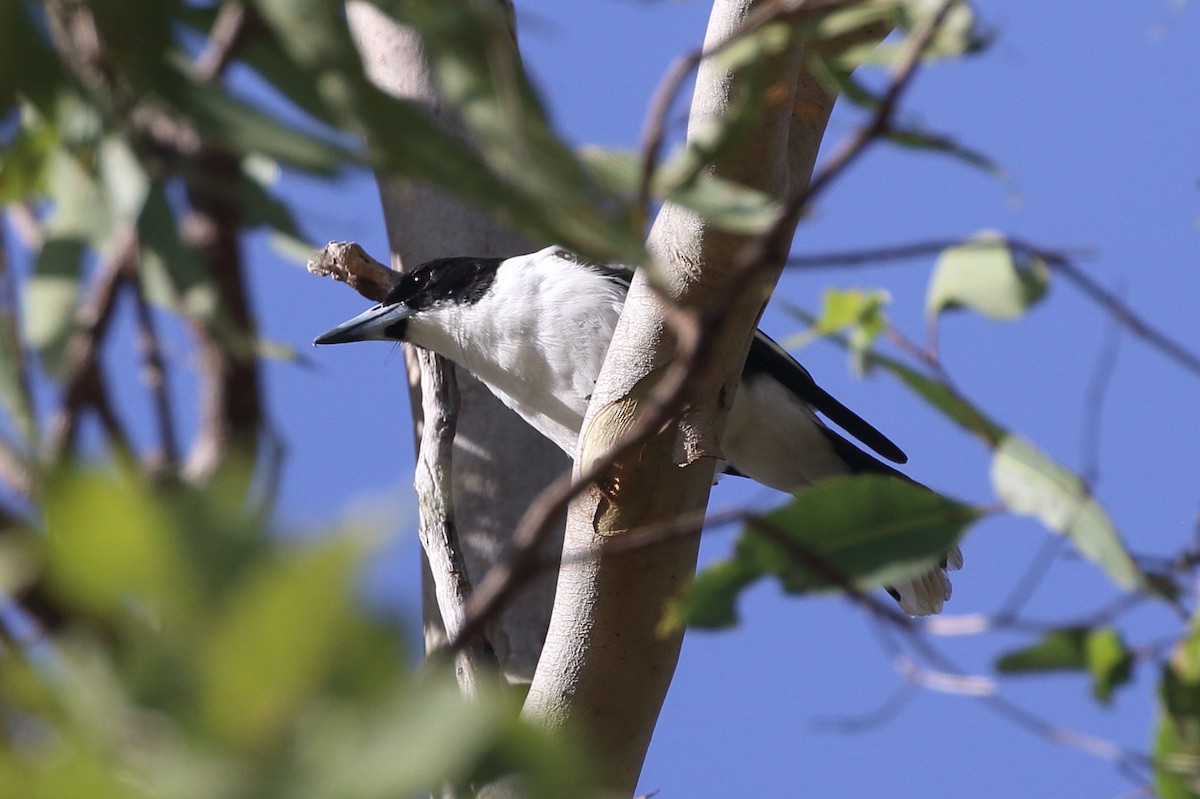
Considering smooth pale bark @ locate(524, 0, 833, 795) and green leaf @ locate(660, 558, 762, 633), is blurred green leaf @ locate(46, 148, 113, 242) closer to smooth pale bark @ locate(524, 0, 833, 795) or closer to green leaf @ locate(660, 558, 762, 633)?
green leaf @ locate(660, 558, 762, 633)

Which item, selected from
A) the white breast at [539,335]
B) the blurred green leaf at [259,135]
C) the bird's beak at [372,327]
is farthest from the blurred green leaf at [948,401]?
the bird's beak at [372,327]

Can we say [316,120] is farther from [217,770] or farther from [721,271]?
[721,271]

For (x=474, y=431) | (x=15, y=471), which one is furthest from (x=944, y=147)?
(x=474, y=431)

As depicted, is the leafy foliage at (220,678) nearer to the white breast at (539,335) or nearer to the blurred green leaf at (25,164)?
the blurred green leaf at (25,164)

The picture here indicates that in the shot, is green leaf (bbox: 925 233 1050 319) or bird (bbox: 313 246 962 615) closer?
green leaf (bbox: 925 233 1050 319)

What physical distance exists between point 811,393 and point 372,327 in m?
0.90

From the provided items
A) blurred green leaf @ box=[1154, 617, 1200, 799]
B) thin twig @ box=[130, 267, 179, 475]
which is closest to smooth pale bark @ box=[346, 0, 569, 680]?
blurred green leaf @ box=[1154, 617, 1200, 799]

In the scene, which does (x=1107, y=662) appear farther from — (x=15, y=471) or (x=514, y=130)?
(x=15, y=471)

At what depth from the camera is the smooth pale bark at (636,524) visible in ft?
5.24

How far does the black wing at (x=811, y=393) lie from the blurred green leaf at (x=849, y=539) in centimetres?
163

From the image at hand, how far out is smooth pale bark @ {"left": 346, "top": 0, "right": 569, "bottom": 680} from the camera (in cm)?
242

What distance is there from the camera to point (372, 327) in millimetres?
2688

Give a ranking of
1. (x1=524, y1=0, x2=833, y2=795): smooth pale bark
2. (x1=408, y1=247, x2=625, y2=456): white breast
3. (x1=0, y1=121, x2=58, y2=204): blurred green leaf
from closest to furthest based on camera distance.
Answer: (x1=0, y1=121, x2=58, y2=204): blurred green leaf → (x1=524, y1=0, x2=833, y2=795): smooth pale bark → (x1=408, y1=247, x2=625, y2=456): white breast

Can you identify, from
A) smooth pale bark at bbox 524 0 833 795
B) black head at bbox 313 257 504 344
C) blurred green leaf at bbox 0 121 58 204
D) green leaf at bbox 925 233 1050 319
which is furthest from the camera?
black head at bbox 313 257 504 344
